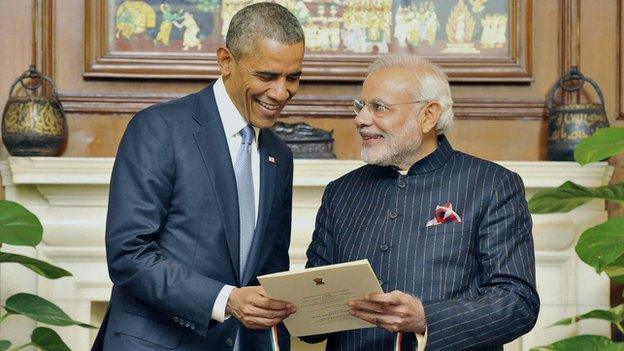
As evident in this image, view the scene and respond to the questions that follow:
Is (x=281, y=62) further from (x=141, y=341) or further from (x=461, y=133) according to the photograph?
(x=461, y=133)

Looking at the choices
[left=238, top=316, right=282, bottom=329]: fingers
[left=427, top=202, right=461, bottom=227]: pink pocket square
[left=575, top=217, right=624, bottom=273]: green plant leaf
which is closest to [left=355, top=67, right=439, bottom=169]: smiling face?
[left=427, top=202, right=461, bottom=227]: pink pocket square

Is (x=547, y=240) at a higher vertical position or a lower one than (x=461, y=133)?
lower

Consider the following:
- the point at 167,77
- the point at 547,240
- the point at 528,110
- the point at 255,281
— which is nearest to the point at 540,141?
the point at 528,110

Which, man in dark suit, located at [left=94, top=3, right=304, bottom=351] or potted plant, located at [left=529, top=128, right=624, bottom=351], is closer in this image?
man in dark suit, located at [left=94, top=3, right=304, bottom=351]

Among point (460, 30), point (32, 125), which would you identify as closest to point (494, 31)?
point (460, 30)

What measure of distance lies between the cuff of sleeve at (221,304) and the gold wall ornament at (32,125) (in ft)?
7.00

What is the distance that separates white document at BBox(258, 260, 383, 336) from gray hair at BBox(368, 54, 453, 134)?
63 cm

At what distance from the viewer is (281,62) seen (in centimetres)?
302

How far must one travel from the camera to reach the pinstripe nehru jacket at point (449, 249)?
9.85 feet

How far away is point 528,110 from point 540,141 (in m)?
0.14

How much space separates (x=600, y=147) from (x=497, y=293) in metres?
1.18

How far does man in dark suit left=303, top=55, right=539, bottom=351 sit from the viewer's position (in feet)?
9.80

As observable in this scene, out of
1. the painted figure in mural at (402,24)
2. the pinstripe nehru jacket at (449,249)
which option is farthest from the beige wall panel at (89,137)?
the pinstripe nehru jacket at (449,249)

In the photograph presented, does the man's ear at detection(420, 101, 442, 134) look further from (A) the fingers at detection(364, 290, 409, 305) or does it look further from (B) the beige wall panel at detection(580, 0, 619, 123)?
(B) the beige wall panel at detection(580, 0, 619, 123)
